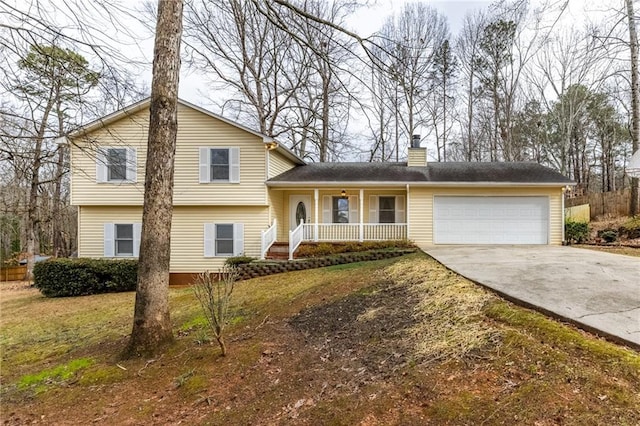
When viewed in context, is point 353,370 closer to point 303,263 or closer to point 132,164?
point 303,263

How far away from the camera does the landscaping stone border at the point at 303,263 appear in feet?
35.9

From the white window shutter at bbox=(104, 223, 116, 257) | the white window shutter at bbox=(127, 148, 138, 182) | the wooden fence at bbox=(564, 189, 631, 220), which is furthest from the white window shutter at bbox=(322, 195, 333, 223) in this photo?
the wooden fence at bbox=(564, 189, 631, 220)

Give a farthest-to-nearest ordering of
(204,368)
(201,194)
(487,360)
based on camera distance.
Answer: (201,194)
(204,368)
(487,360)

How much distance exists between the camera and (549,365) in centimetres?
288

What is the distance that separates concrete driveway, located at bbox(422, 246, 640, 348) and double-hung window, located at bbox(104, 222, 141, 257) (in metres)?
10.9

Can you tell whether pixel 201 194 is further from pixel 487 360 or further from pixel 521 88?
pixel 521 88

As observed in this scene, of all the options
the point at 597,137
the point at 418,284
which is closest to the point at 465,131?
the point at 597,137

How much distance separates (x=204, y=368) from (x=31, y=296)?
37.2 ft

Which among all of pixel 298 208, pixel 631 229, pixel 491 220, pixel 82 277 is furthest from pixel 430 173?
pixel 82 277

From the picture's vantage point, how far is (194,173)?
12.5 meters

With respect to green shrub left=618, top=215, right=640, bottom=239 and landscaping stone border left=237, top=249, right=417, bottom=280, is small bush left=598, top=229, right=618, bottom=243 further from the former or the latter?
landscaping stone border left=237, top=249, right=417, bottom=280

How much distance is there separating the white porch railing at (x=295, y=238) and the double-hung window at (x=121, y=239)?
577 centimetres

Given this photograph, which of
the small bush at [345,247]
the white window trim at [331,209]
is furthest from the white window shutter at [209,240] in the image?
the white window trim at [331,209]

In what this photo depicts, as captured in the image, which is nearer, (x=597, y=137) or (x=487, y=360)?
→ (x=487, y=360)
